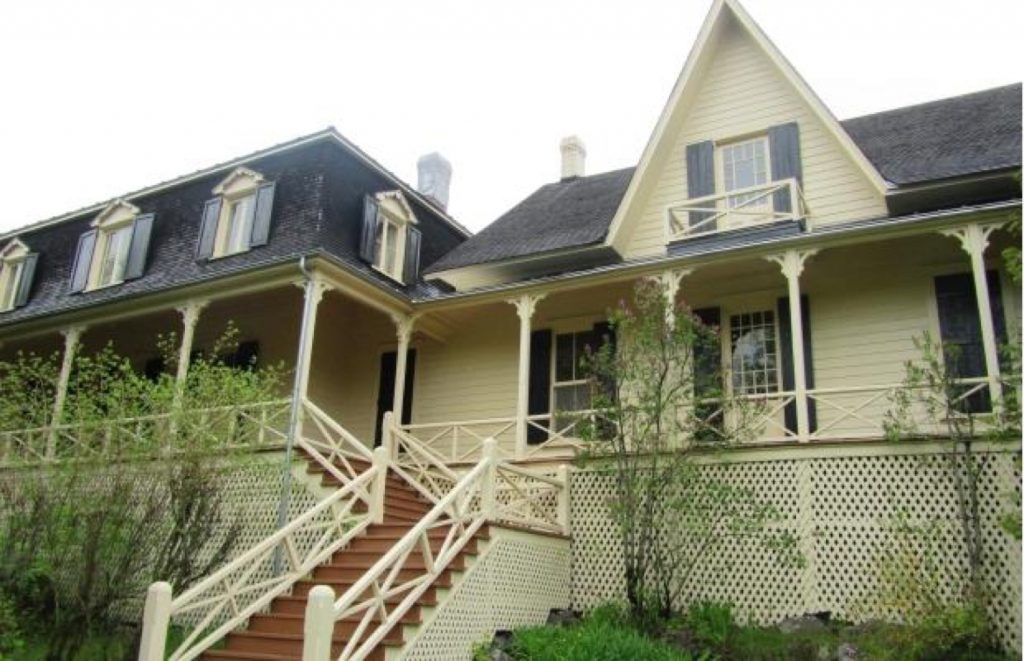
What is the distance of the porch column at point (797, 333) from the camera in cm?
1032

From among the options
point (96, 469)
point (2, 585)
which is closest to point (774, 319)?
point (96, 469)

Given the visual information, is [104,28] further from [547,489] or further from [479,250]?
[479,250]

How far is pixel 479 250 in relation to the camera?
15.8 meters

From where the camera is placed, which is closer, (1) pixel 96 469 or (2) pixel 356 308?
(1) pixel 96 469

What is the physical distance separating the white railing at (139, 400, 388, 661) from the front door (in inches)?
113

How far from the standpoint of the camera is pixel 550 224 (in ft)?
52.0

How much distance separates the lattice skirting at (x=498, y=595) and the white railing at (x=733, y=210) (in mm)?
5897

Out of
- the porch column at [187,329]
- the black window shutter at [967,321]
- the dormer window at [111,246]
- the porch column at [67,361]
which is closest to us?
the black window shutter at [967,321]

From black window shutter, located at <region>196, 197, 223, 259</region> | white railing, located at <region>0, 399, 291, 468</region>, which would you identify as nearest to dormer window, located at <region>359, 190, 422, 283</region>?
black window shutter, located at <region>196, 197, 223, 259</region>

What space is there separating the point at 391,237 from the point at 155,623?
1045 centimetres

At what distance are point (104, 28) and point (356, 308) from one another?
9.32m

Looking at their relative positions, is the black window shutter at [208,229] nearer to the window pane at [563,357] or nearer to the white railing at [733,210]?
the window pane at [563,357]

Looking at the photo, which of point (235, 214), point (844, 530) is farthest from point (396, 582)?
point (235, 214)

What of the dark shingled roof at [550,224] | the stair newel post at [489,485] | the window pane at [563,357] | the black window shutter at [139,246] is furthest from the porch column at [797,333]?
the black window shutter at [139,246]
